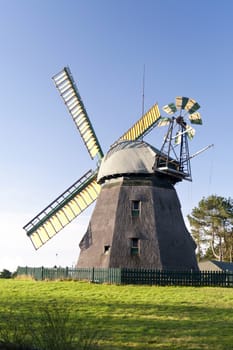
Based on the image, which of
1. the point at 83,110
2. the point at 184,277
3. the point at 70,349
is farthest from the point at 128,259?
the point at 70,349

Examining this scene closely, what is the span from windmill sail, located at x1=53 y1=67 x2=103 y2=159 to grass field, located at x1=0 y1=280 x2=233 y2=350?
15.4 m

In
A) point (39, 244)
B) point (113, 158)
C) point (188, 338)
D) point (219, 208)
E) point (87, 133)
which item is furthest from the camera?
point (219, 208)

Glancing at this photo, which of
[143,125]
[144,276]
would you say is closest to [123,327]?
[144,276]

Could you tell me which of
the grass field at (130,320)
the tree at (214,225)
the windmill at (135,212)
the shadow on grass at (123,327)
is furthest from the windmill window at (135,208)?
the tree at (214,225)

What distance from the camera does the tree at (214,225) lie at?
58656 millimetres

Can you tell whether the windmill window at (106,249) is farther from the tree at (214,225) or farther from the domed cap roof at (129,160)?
the tree at (214,225)

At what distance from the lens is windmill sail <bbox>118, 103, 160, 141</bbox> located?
29.7 meters

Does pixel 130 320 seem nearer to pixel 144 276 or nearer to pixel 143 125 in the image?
pixel 144 276

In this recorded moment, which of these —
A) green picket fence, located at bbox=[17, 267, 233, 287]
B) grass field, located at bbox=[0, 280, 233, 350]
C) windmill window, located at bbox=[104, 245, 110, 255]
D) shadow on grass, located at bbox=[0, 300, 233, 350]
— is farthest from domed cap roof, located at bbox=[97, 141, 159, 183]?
shadow on grass, located at bbox=[0, 300, 233, 350]

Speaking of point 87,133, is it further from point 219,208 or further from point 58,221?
point 219,208

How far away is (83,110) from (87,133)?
177 centimetres

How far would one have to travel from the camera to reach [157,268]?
2406 cm

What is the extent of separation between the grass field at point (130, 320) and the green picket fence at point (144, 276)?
6578 millimetres

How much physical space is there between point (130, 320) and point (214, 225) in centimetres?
5083
